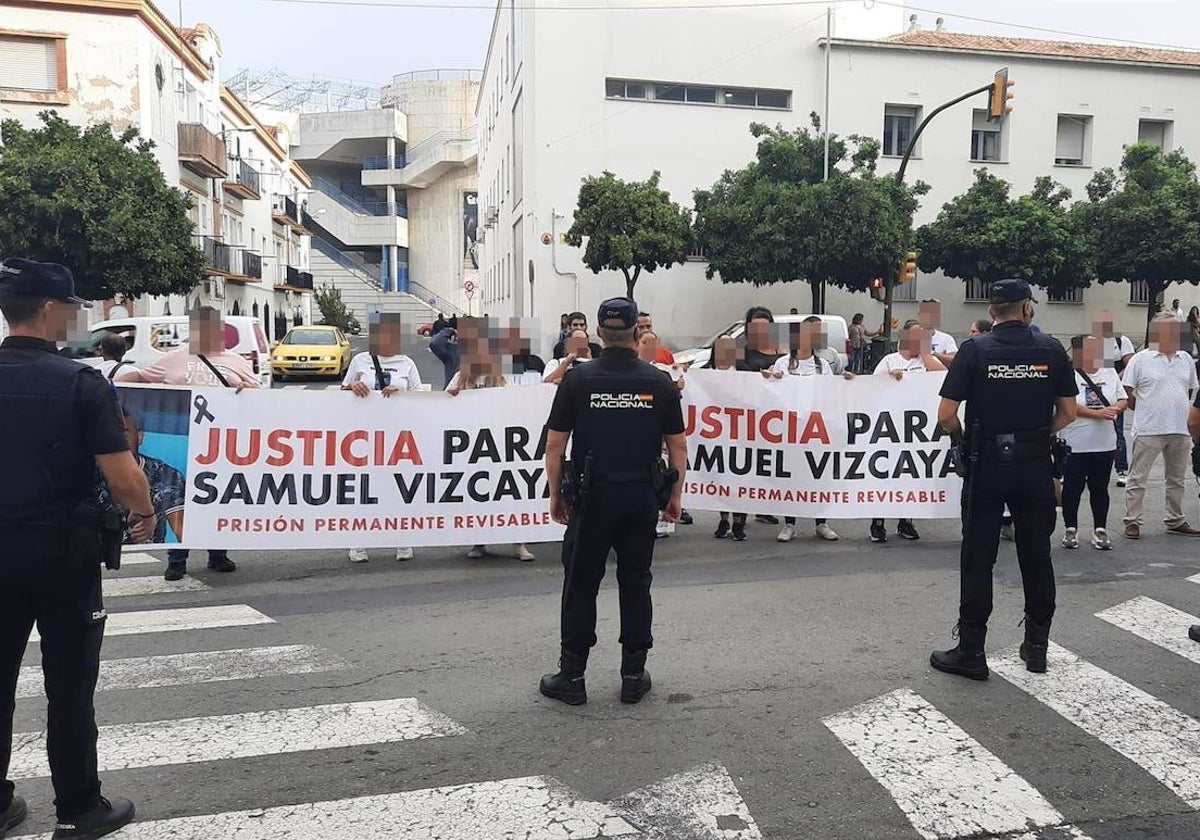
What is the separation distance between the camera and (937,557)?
773 cm

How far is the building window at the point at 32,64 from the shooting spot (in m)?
29.3

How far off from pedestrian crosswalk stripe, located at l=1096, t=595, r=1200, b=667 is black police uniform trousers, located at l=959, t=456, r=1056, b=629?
1049 mm

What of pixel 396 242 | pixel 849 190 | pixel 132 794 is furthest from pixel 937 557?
pixel 396 242

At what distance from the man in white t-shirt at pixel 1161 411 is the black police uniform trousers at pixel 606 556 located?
562cm

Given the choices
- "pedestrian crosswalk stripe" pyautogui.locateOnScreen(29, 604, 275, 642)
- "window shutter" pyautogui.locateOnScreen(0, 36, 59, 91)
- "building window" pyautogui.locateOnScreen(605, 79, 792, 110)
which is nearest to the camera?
"pedestrian crosswalk stripe" pyautogui.locateOnScreen(29, 604, 275, 642)

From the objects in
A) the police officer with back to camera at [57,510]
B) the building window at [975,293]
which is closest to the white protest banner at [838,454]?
the police officer with back to camera at [57,510]

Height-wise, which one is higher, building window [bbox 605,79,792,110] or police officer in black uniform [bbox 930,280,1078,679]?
building window [bbox 605,79,792,110]

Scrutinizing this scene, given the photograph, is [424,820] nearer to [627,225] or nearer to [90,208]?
[90,208]

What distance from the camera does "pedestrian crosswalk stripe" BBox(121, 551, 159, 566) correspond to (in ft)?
25.6

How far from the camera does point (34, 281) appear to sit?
130 inches

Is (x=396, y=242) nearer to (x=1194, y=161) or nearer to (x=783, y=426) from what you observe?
(x=1194, y=161)

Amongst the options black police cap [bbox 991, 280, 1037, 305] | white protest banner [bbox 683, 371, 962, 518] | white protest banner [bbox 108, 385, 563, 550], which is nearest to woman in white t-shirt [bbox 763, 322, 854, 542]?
white protest banner [bbox 683, 371, 962, 518]

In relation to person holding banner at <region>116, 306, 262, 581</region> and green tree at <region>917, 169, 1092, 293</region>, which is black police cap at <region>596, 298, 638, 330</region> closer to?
person holding banner at <region>116, 306, 262, 581</region>

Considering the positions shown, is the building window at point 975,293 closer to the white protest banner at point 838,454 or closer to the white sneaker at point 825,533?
the white protest banner at point 838,454
